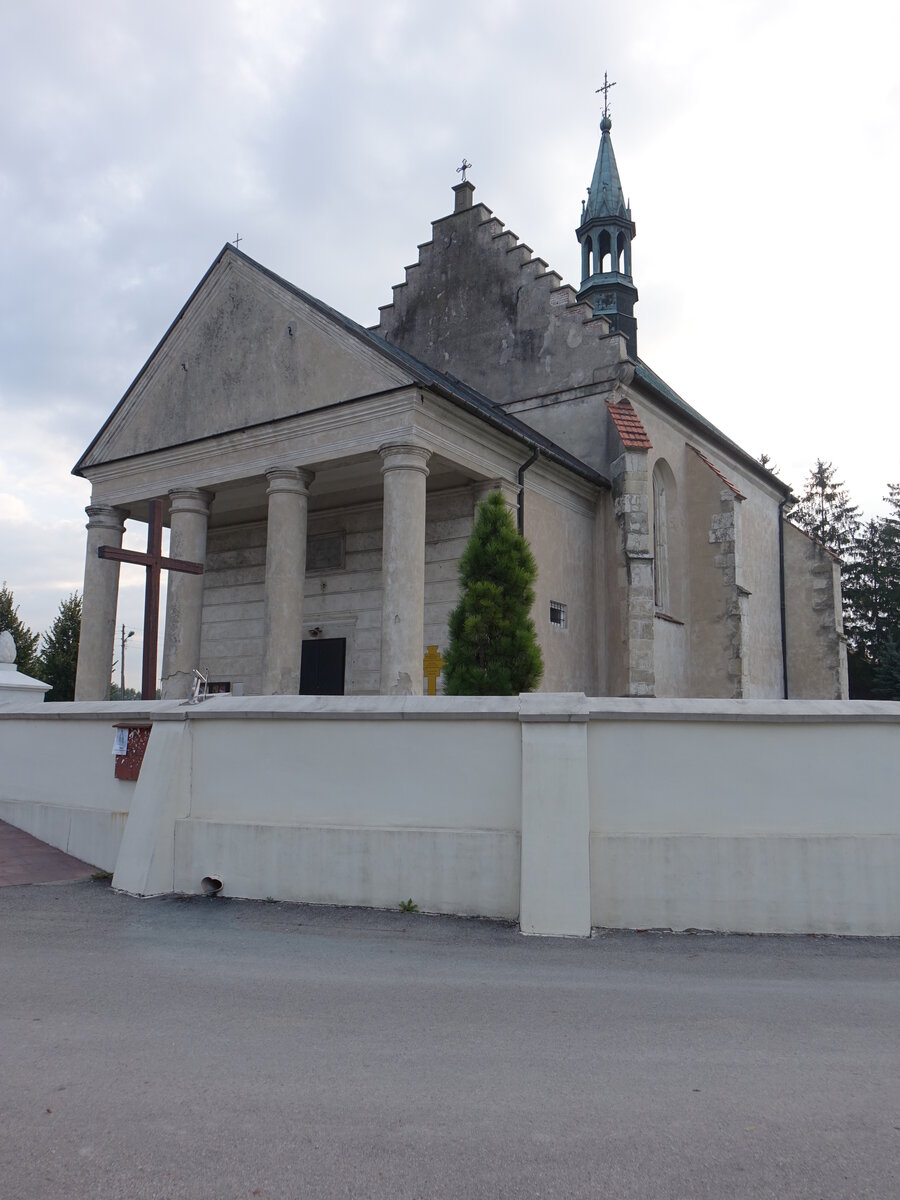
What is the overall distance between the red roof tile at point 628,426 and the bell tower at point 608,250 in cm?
765

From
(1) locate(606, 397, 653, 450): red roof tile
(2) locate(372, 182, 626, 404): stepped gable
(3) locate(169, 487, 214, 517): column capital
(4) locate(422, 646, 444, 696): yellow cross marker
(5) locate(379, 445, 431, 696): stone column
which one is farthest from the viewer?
(2) locate(372, 182, 626, 404): stepped gable

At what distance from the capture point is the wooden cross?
974cm

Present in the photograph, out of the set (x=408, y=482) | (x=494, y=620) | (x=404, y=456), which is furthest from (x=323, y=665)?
(x=494, y=620)

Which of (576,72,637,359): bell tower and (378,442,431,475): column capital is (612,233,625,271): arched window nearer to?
(576,72,637,359): bell tower

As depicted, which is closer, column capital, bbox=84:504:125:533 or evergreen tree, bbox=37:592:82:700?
column capital, bbox=84:504:125:533

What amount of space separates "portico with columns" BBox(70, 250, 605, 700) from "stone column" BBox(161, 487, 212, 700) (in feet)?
0.11

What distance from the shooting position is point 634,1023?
15.6 feet

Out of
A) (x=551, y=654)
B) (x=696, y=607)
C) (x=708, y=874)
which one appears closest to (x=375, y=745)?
(x=708, y=874)

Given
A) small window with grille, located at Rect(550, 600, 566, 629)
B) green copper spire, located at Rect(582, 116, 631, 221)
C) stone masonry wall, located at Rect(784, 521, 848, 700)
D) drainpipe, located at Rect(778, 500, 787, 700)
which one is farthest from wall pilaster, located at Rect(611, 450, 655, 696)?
green copper spire, located at Rect(582, 116, 631, 221)

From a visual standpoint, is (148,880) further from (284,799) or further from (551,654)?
(551,654)

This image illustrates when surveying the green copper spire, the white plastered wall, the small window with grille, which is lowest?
the white plastered wall

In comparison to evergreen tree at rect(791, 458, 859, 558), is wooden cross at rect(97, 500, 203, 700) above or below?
below

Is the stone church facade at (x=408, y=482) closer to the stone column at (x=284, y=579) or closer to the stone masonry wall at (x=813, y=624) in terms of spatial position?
the stone column at (x=284, y=579)

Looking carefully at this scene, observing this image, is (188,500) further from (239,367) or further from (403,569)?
(403,569)
